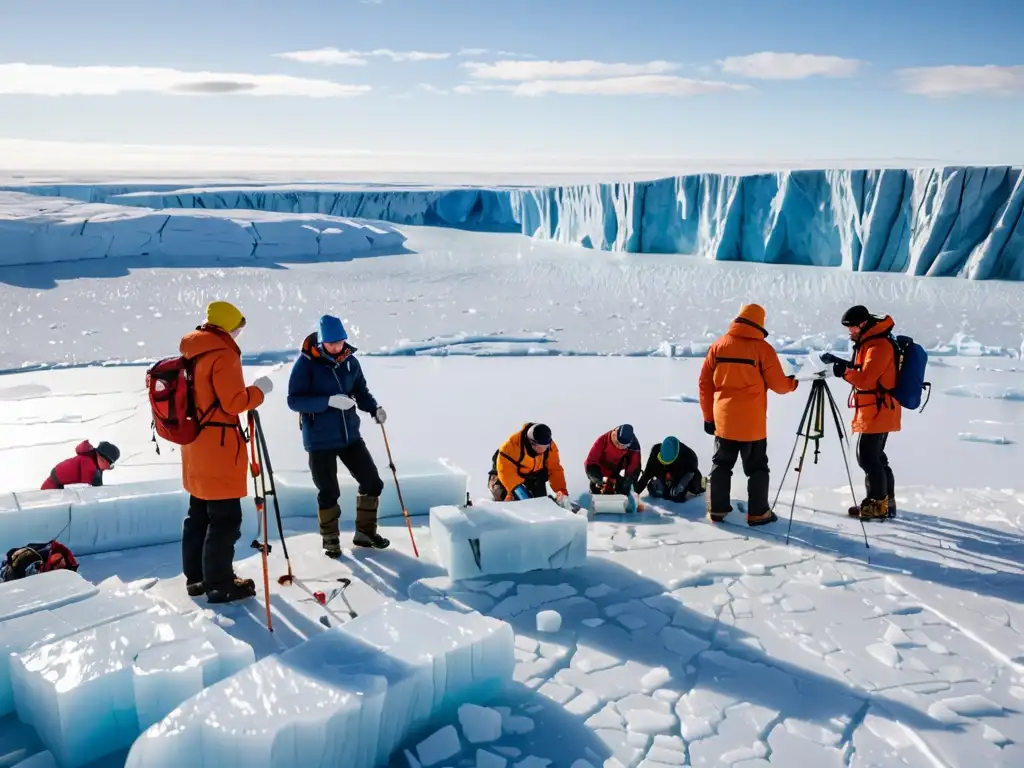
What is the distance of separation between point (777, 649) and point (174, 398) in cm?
265

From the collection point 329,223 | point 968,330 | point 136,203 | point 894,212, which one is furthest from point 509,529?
point 136,203

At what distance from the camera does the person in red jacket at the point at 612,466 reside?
16.2 ft

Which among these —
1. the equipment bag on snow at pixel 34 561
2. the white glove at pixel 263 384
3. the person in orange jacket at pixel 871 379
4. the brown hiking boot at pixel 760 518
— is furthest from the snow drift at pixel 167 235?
the person in orange jacket at pixel 871 379

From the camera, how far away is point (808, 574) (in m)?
3.99

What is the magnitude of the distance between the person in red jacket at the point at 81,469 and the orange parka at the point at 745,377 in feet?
11.6

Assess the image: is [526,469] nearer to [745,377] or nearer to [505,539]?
[505,539]

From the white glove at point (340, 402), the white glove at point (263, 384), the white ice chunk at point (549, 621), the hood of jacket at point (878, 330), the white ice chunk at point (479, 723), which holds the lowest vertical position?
the white ice chunk at point (479, 723)

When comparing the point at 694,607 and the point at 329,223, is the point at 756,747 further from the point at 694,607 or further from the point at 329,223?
the point at 329,223

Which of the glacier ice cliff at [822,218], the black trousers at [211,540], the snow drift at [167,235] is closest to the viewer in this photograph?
the black trousers at [211,540]

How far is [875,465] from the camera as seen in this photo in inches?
181

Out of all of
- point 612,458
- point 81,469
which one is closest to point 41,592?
point 81,469

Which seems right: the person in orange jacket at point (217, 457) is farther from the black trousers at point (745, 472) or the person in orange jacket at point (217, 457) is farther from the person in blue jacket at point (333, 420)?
the black trousers at point (745, 472)

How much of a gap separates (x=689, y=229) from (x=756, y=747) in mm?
18969

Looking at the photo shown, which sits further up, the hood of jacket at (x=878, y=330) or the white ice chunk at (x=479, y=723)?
the hood of jacket at (x=878, y=330)
